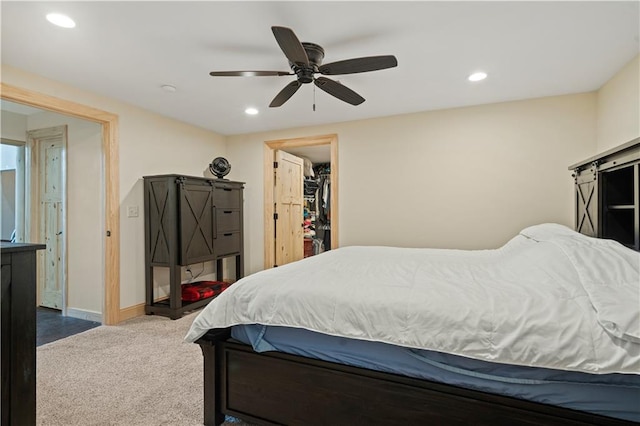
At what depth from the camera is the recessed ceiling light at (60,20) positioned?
1847 millimetres

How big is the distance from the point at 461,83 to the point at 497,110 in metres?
0.83

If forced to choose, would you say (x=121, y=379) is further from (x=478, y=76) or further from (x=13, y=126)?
(x=478, y=76)

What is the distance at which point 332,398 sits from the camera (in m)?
1.42

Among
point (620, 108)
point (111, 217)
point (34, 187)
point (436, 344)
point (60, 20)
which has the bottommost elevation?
point (436, 344)

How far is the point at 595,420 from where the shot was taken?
42.2 inches

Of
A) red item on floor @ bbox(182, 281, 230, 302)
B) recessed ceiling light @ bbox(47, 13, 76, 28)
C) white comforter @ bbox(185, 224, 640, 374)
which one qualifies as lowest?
red item on floor @ bbox(182, 281, 230, 302)

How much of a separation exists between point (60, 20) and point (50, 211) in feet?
9.04

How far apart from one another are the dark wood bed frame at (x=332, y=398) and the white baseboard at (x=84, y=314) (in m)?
2.43

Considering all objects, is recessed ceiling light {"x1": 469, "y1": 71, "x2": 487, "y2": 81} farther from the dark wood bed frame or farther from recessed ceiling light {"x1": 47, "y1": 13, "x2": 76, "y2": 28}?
recessed ceiling light {"x1": 47, "y1": 13, "x2": 76, "y2": 28}

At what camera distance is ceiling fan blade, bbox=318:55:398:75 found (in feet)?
6.22

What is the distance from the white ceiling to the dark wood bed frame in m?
1.84

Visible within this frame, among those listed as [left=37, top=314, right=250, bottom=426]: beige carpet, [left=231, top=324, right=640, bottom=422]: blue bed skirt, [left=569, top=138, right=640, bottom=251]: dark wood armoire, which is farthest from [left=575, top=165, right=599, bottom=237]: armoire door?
[left=37, top=314, right=250, bottom=426]: beige carpet

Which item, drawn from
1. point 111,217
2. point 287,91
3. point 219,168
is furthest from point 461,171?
point 111,217

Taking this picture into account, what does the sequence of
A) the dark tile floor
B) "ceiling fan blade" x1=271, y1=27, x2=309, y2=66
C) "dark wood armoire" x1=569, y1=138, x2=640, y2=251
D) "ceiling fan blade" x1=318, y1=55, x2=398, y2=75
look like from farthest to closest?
1. the dark tile floor
2. "dark wood armoire" x1=569, y1=138, x2=640, y2=251
3. "ceiling fan blade" x1=318, y1=55, x2=398, y2=75
4. "ceiling fan blade" x1=271, y1=27, x2=309, y2=66
